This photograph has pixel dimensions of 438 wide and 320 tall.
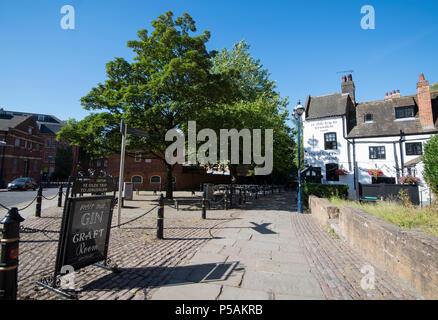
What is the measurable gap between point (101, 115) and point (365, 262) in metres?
13.3

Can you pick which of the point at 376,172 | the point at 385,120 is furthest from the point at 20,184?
the point at 385,120

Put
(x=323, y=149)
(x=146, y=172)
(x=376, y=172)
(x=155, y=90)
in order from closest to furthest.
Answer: (x=155, y=90) → (x=376, y=172) → (x=323, y=149) → (x=146, y=172)

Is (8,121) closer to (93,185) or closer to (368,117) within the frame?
(93,185)

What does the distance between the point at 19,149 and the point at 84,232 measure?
45.2 metres

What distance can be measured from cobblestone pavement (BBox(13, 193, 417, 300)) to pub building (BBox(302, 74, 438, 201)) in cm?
1445

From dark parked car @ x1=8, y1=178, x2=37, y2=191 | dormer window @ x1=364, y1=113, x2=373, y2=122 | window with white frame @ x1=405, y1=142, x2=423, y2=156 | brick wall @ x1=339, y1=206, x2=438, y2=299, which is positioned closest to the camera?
brick wall @ x1=339, y1=206, x2=438, y2=299

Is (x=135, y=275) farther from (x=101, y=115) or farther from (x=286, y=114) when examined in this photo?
(x=286, y=114)

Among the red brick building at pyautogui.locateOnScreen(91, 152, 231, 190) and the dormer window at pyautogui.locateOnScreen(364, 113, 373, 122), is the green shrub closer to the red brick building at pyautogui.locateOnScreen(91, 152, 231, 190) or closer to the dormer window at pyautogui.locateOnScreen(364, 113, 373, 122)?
the dormer window at pyautogui.locateOnScreen(364, 113, 373, 122)

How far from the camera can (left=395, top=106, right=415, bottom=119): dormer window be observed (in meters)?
21.0

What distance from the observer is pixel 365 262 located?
449 cm

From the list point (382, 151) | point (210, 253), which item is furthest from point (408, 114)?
point (210, 253)

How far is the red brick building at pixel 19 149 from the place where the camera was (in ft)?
108

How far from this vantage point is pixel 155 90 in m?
11.8

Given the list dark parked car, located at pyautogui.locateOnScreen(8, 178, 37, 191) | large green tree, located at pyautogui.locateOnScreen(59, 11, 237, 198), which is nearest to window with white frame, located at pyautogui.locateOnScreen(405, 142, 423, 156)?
large green tree, located at pyautogui.locateOnScreen(59, 11, 237, 198)
